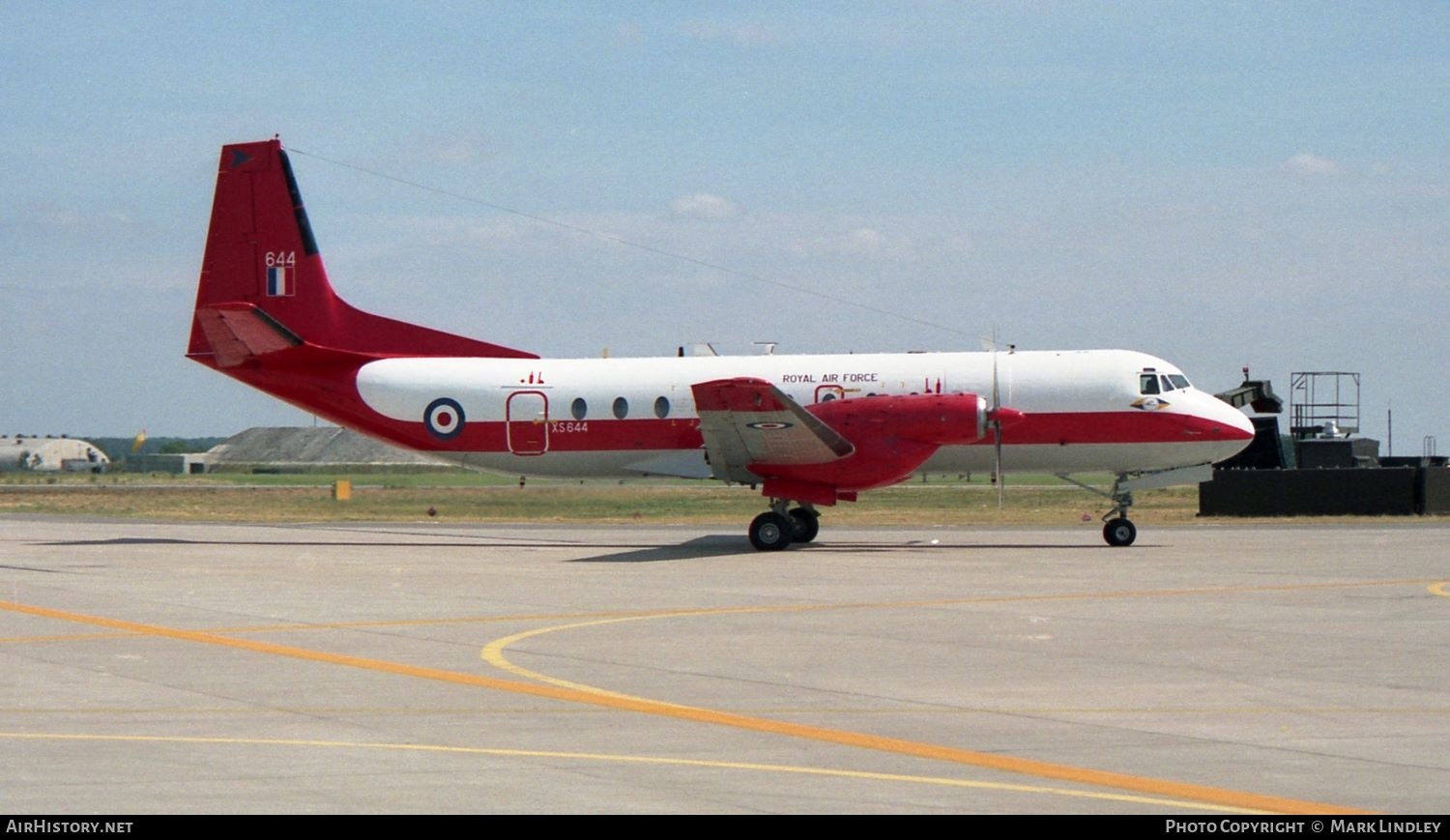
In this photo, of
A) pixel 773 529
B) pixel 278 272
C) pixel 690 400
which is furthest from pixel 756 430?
pixel 278 272

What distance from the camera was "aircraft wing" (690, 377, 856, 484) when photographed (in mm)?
25047

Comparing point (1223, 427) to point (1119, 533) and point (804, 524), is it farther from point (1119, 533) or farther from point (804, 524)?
point (804, 524)

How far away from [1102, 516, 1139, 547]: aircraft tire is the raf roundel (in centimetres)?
1293

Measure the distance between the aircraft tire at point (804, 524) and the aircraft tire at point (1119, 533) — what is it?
18.3 feet

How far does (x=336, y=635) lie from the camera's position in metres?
14.3

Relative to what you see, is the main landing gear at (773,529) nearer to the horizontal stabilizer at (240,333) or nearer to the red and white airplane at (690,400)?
the red and white airplane at (690,400)

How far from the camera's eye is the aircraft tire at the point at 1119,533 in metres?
27.1

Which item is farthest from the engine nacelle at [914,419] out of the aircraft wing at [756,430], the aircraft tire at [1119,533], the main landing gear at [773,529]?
the aircraft tire at [1119,533]

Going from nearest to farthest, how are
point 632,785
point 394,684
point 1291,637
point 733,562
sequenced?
1. point 632,785
2. point 394,684
3. point 1291,637
4. point 733,562

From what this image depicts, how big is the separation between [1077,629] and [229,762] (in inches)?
351

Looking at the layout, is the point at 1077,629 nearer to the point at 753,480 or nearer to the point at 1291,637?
the point at 1291,637
